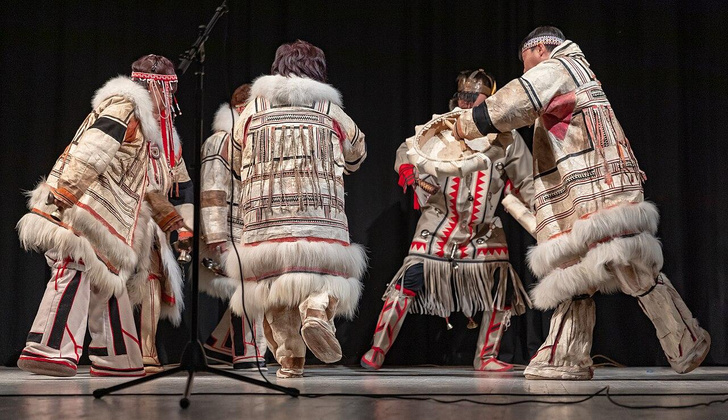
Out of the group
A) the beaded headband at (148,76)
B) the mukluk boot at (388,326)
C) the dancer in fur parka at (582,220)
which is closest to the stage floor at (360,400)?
the dancer in fur parka at (582,220)

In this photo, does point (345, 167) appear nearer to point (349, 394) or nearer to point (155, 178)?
point (155, 178)

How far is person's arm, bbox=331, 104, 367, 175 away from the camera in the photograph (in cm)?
401

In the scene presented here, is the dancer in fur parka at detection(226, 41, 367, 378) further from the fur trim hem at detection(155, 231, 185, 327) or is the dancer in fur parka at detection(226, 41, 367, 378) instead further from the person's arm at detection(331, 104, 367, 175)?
the fur trim hem at detection(155, 231, 185, 327)

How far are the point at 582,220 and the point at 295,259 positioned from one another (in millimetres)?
1196

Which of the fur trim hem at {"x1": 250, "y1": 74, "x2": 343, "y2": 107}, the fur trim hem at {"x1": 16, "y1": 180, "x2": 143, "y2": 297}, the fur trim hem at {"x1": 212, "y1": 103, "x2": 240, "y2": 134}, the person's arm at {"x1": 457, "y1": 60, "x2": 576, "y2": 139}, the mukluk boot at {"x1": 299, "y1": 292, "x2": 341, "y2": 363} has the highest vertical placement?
the fur trim hem at {"x1": 212, "y1": 103, "x2": 240, "y2": 134}

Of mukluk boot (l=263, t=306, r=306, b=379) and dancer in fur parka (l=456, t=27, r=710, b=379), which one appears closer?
dancer in fur parka (l=456, t=27, r=710, b=379)

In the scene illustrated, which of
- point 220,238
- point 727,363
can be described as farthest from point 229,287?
point 727,363

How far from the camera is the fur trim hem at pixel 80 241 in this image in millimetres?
3846

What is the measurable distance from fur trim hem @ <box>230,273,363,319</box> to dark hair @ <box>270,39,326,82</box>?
97cm

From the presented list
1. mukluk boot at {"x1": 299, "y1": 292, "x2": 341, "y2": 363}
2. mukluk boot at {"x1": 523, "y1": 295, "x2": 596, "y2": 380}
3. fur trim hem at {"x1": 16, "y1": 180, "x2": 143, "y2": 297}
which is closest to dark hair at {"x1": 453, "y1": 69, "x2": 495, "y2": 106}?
mukluk boot at {"x1": 523, "y1": 295, "x2": 596, "y2": 380}

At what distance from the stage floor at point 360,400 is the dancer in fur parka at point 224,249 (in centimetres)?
117

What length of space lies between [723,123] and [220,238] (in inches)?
120

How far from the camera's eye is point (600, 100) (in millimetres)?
3592

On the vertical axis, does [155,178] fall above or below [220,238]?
above
